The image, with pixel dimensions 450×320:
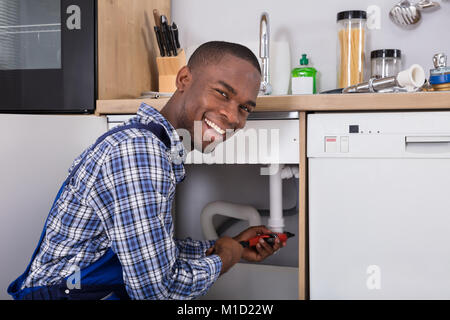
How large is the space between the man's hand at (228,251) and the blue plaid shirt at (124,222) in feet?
0.40

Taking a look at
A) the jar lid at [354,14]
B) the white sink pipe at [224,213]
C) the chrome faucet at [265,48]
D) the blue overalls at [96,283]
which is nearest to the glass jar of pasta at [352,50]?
the jar lid at [354,14]

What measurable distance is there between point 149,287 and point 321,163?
547 mm

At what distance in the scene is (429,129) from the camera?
3.64ft

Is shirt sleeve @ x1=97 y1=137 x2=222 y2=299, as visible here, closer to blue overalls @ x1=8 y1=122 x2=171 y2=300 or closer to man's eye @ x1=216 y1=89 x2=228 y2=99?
blue overalls @ x1=8 y1=122 x2=171 y2=300

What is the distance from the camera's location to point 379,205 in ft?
3.74

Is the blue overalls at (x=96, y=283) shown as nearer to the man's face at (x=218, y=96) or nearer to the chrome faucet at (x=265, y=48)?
the man's face at (x=218, y=96)

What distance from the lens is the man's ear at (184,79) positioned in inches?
39.9

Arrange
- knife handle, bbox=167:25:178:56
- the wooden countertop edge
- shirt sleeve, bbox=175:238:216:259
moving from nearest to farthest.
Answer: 1. the wooden countertop edge
2. shirt sleeve, bbox=175:238:216:259
3. knife handle, bbox=167:25:178:56

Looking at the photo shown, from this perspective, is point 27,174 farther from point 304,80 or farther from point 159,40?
point 304,80

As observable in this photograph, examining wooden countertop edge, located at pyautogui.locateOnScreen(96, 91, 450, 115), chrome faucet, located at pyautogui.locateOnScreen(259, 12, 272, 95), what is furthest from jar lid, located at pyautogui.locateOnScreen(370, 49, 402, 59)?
wooden countertop edge, located at pyautogui.locateOnScreen(96, 91, 450, 115)

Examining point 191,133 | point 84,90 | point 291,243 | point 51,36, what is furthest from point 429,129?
point 51,36

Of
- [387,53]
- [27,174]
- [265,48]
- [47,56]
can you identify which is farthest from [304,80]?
[27,174]

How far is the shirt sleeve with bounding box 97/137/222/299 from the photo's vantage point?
2.61 ft

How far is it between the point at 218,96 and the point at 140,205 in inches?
12.1
